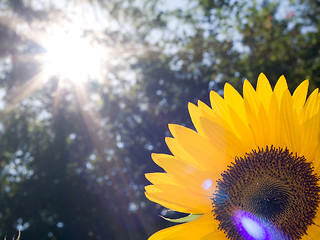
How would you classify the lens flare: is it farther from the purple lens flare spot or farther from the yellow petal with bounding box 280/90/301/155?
the yellow petal with bounding box 280/90/301/155

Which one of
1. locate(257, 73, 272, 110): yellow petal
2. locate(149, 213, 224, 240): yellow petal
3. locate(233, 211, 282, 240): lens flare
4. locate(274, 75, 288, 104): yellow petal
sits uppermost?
locate(257, 73, 272, 110): yellow petal

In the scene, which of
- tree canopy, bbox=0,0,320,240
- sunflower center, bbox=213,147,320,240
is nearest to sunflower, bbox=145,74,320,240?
sunflower center, bbox=213,147,320,240

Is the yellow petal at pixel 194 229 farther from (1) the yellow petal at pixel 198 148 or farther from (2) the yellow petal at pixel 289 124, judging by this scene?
(2) the yellow petal at pixel 289 124

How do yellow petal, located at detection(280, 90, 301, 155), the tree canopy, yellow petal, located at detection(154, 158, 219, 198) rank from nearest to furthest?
1. yellow petal, located at detection(280, 90, 301, 155)
2. yellow petal, located at detection(154, 158, 219, 198)
3. the tree canopy

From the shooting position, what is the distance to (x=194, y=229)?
1.18 m

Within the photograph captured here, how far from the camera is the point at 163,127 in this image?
18.1 feet

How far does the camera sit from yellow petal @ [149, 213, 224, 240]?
116 centimetres

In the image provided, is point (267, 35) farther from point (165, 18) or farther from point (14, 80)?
point (14, 80)

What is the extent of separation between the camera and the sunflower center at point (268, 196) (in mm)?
1086

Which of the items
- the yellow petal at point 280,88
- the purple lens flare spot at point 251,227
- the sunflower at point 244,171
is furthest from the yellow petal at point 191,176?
the yellow petal at point 280,88

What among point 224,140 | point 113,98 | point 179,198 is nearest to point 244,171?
point 224,140

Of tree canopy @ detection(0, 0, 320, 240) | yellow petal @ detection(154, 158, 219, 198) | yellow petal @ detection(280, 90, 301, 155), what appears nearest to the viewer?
yellow petal @ detection(280, 90, 301, 155)

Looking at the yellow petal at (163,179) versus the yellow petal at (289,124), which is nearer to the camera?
the yellow petal at (289,124)

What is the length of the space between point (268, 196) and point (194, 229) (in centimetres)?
28
